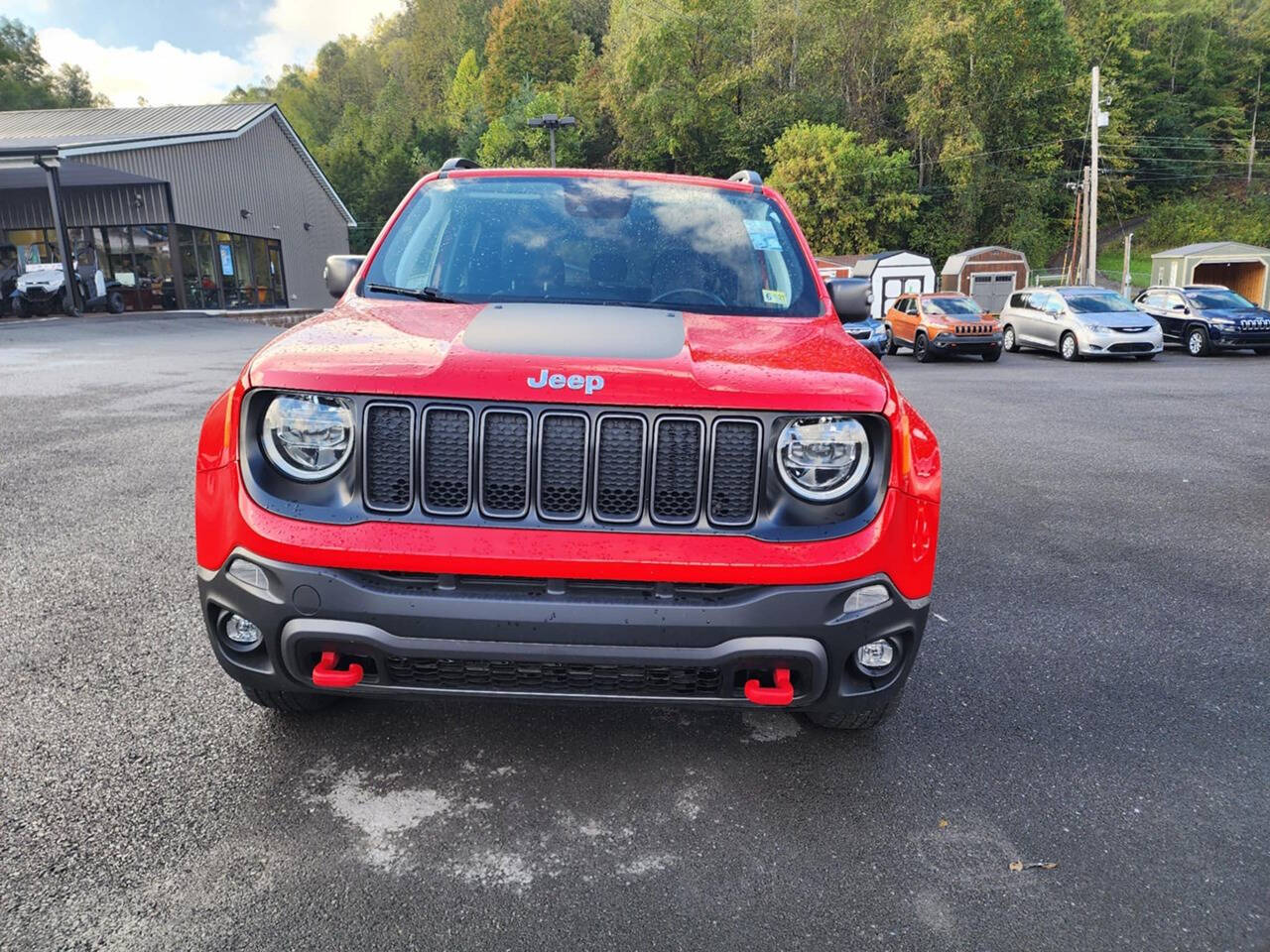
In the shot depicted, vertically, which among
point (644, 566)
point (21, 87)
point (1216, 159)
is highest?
point (21, 87)

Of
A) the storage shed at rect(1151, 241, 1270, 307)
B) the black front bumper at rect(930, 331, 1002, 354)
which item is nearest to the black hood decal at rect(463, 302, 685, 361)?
the black front bumper at rect(930, 331, 1002, 354)

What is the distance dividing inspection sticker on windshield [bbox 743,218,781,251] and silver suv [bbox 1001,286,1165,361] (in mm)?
17730

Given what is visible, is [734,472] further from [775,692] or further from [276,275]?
[276,275]

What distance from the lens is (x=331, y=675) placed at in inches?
90.3

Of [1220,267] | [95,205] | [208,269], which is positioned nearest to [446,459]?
[95,205]

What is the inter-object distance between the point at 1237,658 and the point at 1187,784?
4.03 feet

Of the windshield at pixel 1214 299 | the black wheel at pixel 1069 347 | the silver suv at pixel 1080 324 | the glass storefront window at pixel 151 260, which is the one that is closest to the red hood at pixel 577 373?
the silver suv at pixel 1080 324

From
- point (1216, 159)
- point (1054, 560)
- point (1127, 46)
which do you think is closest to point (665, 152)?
point (1127, 46)

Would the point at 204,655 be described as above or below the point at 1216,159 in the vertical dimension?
below

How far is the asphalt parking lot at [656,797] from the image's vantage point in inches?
81.7

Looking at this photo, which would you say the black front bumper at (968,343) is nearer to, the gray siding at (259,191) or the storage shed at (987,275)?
the gray siding at (259,191)

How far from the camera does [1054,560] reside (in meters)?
4.93

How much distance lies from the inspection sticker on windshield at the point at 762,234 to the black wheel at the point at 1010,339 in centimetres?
2034

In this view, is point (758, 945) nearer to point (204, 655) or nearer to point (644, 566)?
point (644, 566)
